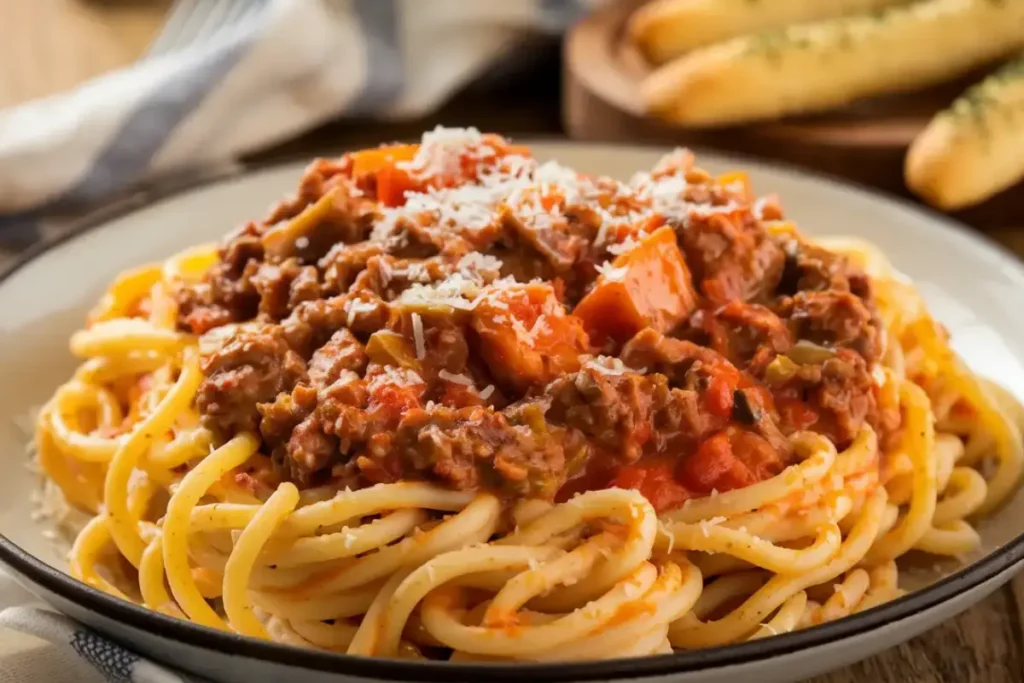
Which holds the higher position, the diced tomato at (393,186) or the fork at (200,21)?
the diced tomato at (393,186)

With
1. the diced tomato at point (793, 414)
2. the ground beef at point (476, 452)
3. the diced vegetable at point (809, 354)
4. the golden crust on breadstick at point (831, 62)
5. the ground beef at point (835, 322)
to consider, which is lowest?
the golden crust on breadstick at point (831, 62)

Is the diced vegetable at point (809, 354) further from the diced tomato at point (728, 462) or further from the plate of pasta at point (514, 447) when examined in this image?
the diced tomato at point (728, 462)

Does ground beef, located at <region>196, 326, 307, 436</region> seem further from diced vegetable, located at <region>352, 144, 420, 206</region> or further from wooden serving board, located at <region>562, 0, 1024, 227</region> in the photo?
wooden serving board, located at <region>562, 0, 1024, 227</region>

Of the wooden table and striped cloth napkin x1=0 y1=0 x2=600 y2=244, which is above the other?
striped cloth napkin x1=0 y1=0 x2=600 y2=244

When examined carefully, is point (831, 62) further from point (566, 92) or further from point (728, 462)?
point (728, 462)

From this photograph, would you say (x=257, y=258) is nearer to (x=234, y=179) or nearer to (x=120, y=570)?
(x=120, y=570)

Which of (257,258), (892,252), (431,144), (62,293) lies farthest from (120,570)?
(892,252)

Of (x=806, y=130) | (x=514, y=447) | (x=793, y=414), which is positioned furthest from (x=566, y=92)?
(x=514, y=447)

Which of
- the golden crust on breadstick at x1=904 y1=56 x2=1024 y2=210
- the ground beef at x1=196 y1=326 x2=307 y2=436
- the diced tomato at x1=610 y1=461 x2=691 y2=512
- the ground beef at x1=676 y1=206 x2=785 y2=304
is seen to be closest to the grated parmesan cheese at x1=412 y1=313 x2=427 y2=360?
the ground beef at x1=196 y1=326 x2=307 y2=436

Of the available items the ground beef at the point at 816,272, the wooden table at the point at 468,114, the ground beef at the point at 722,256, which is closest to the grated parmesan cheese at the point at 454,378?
the ground beef at the point at 722,256
